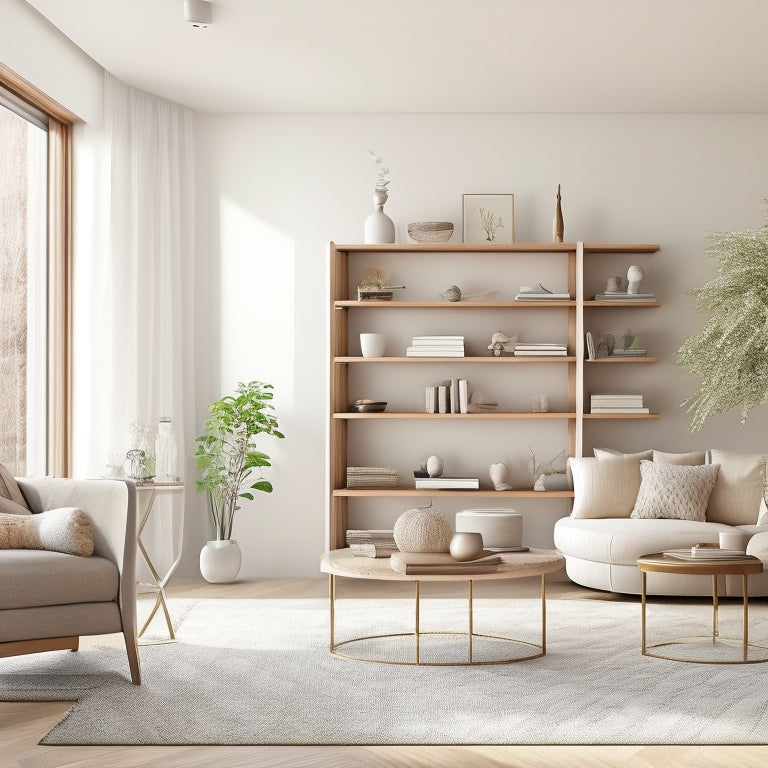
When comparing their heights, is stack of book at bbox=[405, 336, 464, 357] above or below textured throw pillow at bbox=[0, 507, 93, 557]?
above

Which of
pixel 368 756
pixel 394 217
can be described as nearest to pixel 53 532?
pixel 368 756

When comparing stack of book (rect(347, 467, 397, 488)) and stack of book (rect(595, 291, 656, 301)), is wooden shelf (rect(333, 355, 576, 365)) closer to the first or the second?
stack of book (rect(595, 291, 656, 301))

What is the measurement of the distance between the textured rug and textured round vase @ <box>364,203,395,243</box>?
2.53m

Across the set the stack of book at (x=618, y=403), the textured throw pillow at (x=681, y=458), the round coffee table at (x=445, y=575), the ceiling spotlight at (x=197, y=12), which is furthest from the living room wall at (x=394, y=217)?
the round coffee table at (x=445, y=575)

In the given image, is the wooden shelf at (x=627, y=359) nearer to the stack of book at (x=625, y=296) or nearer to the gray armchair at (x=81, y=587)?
the stack of book at (x=625, y=296)

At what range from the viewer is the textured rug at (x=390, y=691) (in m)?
3.10

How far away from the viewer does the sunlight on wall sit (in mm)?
6586

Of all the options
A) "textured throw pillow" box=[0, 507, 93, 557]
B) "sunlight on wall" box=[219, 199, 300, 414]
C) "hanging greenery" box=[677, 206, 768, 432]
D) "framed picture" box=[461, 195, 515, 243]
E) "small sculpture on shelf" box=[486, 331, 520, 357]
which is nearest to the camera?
"textured throw pillow" box=[0, 507, 93, 557]

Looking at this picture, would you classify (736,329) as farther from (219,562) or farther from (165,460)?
(219,562)

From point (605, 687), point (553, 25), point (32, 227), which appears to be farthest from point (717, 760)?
point (32, 227)

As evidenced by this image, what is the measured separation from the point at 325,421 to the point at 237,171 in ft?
5.85

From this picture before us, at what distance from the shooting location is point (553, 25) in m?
4.99

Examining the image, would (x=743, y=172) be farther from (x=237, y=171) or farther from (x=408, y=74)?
(x=237, y=171)

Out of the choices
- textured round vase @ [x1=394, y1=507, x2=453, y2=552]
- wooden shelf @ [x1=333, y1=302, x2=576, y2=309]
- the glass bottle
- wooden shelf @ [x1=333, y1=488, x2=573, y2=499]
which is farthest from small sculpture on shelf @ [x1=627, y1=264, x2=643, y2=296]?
the glass bottle
